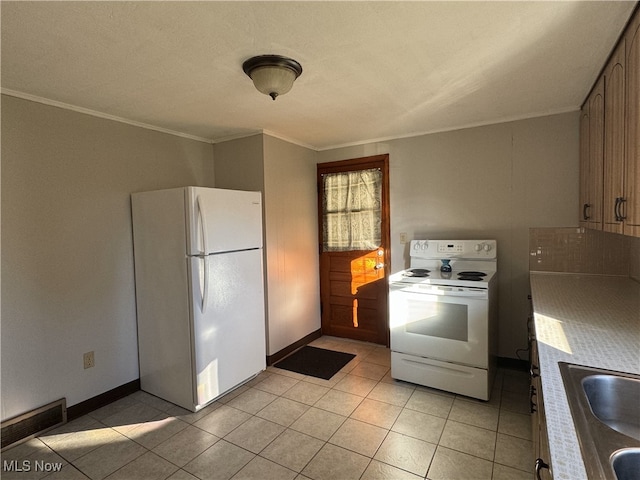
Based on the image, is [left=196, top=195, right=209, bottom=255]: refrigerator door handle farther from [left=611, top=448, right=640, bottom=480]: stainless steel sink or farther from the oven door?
[left=611, top=448, right=640, bottom=480]: stainless steel sink

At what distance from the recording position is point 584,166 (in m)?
2.38

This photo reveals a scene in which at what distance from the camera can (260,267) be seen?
114 inches

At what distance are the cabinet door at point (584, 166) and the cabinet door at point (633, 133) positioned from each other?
929mm

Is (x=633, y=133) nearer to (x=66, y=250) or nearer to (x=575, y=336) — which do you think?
(x=575, y=336)

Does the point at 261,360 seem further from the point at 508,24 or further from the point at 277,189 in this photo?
the point at 508,24

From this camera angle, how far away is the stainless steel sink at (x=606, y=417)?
0.76 metres

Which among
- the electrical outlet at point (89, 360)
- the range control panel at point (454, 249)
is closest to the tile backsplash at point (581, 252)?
the range control panel at point (454, 249)

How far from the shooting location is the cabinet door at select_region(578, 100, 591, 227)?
2.27 metres

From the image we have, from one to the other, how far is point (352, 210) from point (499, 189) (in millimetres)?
1436

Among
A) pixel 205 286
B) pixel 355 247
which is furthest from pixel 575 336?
pixel 355 247

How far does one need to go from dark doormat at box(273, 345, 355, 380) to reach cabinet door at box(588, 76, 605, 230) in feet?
7.47

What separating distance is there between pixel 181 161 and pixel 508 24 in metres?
2.75

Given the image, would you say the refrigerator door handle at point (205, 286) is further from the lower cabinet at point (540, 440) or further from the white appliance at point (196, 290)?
the lower cabinet at point (540, 440)

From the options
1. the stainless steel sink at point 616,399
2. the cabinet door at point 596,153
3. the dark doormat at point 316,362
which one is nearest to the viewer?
the stainless steel sink at point 616,399
